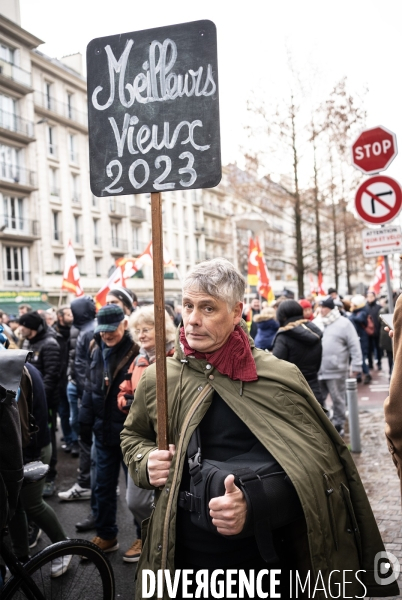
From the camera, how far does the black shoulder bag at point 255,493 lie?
81.1 inches

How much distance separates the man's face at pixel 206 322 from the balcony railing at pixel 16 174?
3390 centimetres

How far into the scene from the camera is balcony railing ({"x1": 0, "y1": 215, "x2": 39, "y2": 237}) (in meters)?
33.5

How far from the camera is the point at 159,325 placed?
242 centimetres

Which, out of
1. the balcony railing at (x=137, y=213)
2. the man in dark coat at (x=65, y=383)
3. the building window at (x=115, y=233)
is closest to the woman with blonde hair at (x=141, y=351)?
the man in dark coat at (x=65, y=383)

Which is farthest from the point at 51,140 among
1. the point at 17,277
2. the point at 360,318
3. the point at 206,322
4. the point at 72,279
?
the point at 206,322

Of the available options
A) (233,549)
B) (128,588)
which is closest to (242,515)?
(233,549)

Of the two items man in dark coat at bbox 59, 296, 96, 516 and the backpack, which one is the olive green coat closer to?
man in dark coat at bbox 59, 296, 96, 516

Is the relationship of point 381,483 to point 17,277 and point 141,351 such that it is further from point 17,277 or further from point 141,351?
point 17,277

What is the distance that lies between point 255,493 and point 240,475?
0.26ft

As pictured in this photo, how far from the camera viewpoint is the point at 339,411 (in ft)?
26.3

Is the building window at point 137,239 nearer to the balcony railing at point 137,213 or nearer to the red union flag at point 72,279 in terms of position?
the balcony railing at point 137,213

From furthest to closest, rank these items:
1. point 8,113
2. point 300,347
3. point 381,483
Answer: point 8,113, point 300,347, point 381,483

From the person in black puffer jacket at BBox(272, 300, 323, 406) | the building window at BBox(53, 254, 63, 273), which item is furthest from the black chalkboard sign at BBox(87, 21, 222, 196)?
the building window at BBox(53, 254, 63, 273)

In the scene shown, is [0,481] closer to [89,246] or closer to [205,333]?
[205,333]
